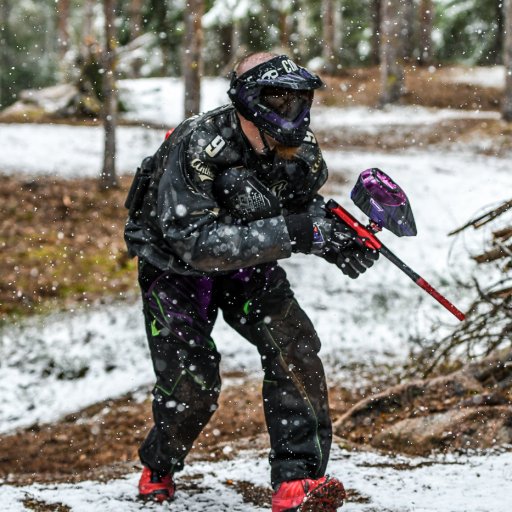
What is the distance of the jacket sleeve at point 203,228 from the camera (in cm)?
307

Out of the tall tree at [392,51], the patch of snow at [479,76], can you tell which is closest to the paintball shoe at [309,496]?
the tall tree at [392,51]

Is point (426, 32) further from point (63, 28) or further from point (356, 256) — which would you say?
point (356, 256)

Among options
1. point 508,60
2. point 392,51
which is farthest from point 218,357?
point 392,51

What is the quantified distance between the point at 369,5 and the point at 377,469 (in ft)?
105

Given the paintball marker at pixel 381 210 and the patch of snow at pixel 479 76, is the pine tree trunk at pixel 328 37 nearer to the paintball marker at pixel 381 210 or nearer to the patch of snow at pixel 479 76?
the patch of snow at pixel 479 76

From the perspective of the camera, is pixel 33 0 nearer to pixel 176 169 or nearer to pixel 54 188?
pixel 54 188

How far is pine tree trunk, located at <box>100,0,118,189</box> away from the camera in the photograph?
11000mm

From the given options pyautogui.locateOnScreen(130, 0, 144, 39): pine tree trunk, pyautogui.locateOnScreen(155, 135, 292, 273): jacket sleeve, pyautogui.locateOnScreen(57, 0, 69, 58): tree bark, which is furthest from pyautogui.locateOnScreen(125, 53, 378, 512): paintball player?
pyautogui.locateOnScreen(57, 0, 69, 58): tree bark

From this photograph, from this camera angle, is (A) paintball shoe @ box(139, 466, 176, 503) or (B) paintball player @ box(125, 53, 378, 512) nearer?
(B) paintball player @ box(125, 53, 378, 512)

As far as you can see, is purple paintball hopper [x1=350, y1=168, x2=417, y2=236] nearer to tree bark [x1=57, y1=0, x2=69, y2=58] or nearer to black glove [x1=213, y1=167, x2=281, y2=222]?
black glove [x1=213, y1=167, x2=281, y2=222]

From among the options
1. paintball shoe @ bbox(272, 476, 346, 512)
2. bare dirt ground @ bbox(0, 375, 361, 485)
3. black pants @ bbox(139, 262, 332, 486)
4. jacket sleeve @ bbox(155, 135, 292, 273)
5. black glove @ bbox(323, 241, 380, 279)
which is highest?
jacket sleeve @ bbox(155, 135, 292, 273)

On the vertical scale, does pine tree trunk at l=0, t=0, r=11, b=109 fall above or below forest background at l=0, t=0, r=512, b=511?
above

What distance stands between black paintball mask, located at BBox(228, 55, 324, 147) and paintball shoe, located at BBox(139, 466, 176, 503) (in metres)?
1.83

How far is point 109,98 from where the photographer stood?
1123 cm
